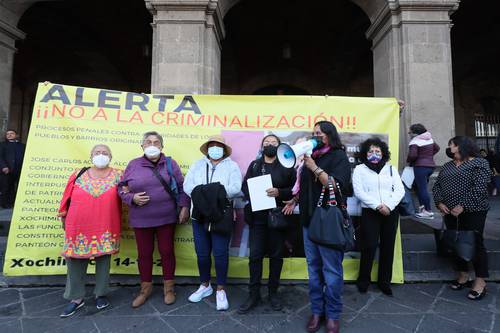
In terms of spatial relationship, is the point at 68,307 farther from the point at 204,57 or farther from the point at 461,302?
the point at 204,57

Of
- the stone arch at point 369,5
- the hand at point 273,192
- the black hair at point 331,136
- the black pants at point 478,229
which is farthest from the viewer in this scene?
the stone arch at point 369,5

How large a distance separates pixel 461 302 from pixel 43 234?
445 cm

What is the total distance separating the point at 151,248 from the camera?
2.95 meters

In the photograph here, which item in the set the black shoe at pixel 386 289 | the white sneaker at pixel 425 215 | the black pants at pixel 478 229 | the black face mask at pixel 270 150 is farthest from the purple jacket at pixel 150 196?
the white sneaker at pixel 425 215

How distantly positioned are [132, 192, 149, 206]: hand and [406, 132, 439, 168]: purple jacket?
159 inches

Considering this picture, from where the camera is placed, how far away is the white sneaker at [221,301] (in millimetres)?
2760

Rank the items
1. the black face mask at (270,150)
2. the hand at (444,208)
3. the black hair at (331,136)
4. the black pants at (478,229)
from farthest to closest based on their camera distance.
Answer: the hand at (444,208) → the black pants at (478,229) → the black face mask at (270,150) → the black hair at (331,136)

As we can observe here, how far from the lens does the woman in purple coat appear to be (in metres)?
2.82

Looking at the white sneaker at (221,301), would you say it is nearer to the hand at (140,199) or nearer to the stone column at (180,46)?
the hand at (140,199)

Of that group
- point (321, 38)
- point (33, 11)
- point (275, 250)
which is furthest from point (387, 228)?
point (33, 11)

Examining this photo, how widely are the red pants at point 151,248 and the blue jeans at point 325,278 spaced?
1.41 metres

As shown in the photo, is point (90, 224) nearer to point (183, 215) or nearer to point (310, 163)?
point (183, 215)

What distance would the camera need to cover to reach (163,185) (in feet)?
9.43

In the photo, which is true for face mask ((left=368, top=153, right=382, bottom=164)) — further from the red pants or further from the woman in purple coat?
the red pants
